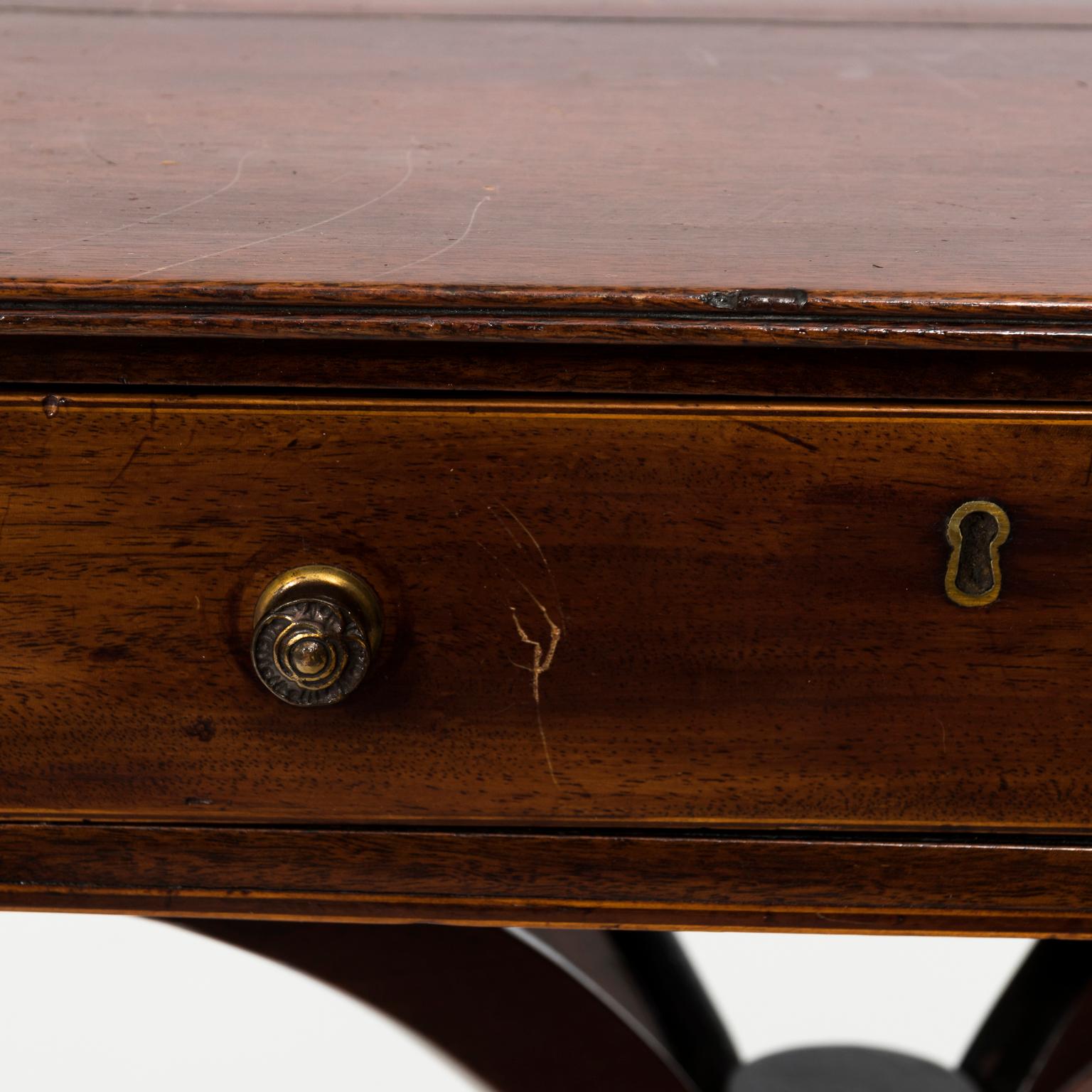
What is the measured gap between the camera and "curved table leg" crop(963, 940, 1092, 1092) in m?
0.77

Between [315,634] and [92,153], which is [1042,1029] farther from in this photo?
[92,153]

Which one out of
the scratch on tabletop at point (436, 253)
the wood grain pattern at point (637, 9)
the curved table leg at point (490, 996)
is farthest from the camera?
the wood grain pattern at point (637, 9)

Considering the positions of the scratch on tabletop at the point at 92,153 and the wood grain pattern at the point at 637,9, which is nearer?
the scratch on tabletop at the point at 92,153

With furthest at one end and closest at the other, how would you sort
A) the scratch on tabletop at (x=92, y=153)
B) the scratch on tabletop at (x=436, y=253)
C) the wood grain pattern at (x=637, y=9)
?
the wood grain pattern at (x=637, y=9) < the scratch on tabletop at (x=92, y=153) < the scratch on tabletop at (x=436, y=253)

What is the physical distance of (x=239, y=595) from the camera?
45 cm

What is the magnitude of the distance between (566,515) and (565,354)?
0.05 m

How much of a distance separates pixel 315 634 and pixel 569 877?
14cm

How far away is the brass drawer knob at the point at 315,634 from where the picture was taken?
423 millimetres

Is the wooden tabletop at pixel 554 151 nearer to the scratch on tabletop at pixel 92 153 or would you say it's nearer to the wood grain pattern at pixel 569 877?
the scratch on tabletop at pixel 92 153

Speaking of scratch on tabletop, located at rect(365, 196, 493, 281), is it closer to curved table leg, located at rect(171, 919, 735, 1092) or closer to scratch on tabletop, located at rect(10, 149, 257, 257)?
scratch on tabletop, located at rect(10, 149, 257, 257)

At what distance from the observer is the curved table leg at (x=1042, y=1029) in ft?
2.53

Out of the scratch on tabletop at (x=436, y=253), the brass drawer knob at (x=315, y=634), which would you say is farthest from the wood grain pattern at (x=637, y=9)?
the brass drawer knob at (x=315, y=634)

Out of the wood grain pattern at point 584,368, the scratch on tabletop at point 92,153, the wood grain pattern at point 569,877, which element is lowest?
the wood grain pattern at point 569,877

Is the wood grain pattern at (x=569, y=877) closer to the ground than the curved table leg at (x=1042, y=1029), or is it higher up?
closer to the ground
